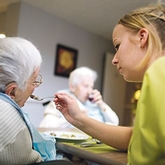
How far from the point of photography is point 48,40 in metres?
3.49

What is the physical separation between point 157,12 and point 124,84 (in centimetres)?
415

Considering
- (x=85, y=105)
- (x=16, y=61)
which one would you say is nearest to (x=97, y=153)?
(x=16, y=61)

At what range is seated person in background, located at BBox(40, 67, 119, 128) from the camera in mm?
2131

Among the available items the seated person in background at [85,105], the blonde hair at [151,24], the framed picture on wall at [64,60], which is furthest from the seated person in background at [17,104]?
the framed picture on wall at [64,60]

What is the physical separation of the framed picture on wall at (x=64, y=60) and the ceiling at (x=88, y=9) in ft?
1.55

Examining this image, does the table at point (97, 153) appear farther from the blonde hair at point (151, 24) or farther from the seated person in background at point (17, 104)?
the blonde hair at point (151, 24)

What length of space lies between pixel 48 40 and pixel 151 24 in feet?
9.45

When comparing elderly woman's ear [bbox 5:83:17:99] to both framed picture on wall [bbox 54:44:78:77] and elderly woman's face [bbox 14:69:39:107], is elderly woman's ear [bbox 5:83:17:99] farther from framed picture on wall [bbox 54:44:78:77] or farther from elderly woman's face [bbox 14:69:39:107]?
framed picture on wall [bbox 54:44:78:77]

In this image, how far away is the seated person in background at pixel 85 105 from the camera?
83.9 inches

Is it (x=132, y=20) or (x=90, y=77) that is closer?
(x=132, y=20)

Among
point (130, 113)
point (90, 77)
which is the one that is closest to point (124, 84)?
point (130, 113)

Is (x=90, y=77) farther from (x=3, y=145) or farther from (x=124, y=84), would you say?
(x=124, y=84)

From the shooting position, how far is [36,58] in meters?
0.88

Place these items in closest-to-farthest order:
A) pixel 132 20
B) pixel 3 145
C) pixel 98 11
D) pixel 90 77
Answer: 1. pixel 3 145
2. pixel 132 20
3. pixel 90 77
4. pixel 98 11
